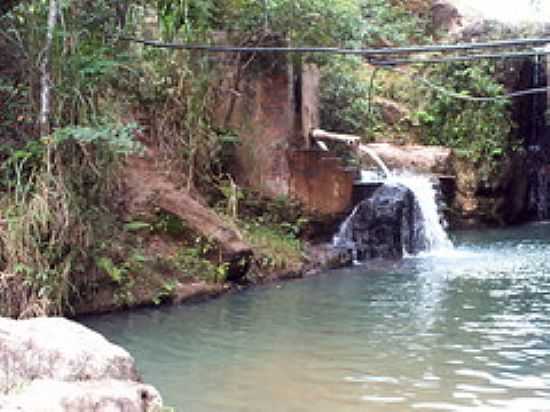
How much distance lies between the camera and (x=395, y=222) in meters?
12.2

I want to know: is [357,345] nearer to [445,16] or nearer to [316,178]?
[316,178]

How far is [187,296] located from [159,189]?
168 cm

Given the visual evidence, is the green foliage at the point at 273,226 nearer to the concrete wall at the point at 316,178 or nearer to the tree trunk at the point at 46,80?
the concrete wall at the point at 316,178

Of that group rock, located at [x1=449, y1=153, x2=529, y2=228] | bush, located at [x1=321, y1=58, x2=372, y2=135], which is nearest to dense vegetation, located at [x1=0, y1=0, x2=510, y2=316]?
bush, located at [x1=321, y1=58, x2=372, y2=135]

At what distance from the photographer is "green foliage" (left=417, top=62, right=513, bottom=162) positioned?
16812 millimetres

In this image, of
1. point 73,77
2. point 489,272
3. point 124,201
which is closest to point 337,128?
point 489,272

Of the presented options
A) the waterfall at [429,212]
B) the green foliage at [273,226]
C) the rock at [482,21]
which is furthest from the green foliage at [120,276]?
the rock at [482,21]

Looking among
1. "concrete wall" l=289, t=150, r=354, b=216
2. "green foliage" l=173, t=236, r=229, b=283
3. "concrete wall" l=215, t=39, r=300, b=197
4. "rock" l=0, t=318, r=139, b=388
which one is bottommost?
"green foliage" l=173, t=236, r=229, b=283

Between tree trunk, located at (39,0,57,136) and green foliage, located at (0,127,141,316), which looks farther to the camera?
tree trunk, located at (39,0,57,136)

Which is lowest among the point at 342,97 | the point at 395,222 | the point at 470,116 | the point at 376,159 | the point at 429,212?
the point at 395,222

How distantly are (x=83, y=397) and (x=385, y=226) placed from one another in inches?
375

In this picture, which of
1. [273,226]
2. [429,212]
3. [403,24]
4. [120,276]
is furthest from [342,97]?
[120,276]

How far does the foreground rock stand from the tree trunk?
13.4 ft

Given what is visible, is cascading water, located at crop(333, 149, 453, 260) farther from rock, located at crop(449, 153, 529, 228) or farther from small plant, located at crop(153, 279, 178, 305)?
small plant, located at crop(153, 279, 178, 305)
